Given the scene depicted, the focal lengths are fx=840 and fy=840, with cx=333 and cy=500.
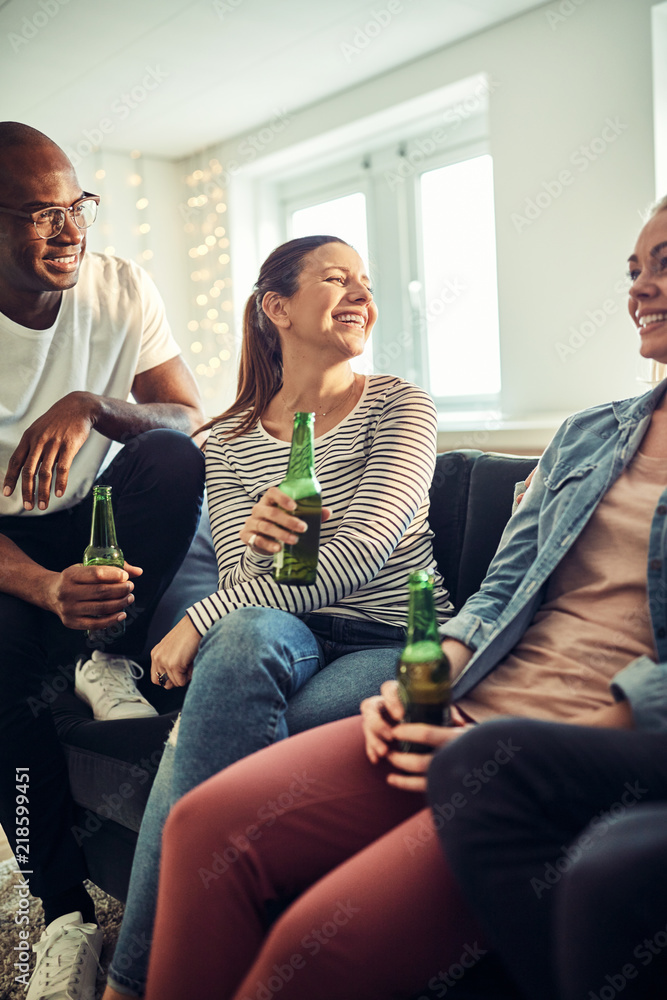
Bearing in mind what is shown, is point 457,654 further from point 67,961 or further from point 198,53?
point 198,53

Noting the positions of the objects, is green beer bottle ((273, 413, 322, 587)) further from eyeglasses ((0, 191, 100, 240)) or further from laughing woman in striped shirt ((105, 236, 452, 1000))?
eyeglasses ((0, 191, 100, 240))

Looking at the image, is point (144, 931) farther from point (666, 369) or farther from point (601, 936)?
point (666, 369)

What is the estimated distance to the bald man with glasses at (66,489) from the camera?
1.44m

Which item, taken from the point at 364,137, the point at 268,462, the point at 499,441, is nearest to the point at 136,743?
the point at 268,462

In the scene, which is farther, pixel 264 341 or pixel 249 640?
pixel 264 341

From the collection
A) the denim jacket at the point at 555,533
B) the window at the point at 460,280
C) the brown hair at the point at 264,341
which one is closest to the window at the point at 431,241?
the window at the point at 460,280

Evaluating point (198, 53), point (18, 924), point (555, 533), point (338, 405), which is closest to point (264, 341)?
point (338, 405)

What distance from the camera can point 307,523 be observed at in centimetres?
121

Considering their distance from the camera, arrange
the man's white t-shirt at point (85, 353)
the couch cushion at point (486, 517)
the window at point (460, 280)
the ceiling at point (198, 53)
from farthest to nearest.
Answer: the window at point (460, 280), the ceiling at point (198, 53), the man's white t-shirt at point (85, 353), the couch cushion at point (486, 517)

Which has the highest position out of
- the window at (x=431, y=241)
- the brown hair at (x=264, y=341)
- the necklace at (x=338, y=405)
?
the window at (x=431, y=241)

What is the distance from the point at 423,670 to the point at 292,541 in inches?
13.0

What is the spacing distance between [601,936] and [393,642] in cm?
72

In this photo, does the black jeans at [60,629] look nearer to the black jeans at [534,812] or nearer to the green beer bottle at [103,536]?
the green beer bottle at [103,536]

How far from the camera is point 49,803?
147 cm
